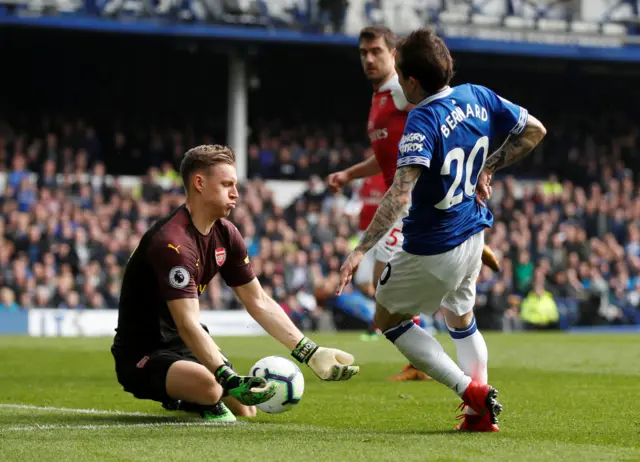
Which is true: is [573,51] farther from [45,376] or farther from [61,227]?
[45,376]

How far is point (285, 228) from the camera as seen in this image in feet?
78.2

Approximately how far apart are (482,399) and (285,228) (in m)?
17.8

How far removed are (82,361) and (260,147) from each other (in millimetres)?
16410

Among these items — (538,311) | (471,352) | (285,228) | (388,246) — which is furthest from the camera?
(285,228)

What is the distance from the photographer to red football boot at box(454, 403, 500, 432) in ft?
20.4

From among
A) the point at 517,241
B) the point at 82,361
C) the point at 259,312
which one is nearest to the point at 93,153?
the point at 517,241

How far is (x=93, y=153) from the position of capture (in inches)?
1061

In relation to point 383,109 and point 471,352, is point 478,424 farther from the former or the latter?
point 383,109

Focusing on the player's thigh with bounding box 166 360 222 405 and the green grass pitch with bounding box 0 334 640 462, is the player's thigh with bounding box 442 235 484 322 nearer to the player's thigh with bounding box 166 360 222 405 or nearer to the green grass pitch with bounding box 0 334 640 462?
the green grass pitch with bounding box 0 334 640 462

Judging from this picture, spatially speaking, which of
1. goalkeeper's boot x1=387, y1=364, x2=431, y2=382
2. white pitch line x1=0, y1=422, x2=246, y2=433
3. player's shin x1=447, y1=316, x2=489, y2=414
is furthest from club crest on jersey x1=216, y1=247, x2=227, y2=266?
goalkeeper's boot x1=387, y1=364, x2=431, y2=382

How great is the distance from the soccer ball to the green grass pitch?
0.39ft

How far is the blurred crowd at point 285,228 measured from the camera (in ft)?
71.0

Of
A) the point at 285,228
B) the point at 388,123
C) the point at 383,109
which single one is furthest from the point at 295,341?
the point at 285,228

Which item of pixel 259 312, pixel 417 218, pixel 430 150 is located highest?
pixel 430 150
